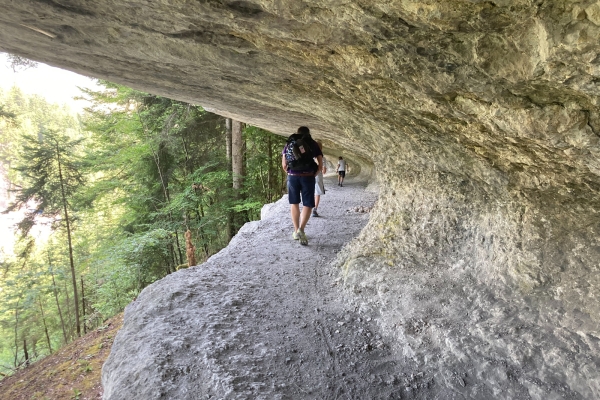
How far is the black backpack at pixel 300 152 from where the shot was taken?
16.5 feet

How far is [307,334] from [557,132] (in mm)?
2522

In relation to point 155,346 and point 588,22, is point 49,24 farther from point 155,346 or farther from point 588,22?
point 588,22

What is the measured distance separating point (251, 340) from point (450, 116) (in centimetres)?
253

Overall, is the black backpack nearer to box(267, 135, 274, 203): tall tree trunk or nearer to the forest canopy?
the forest canopy

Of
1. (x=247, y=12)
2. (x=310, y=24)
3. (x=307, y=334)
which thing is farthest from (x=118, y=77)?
(x=307, y=334)

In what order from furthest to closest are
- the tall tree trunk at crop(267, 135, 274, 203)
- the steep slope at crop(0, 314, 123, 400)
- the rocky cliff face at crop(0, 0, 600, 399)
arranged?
the tall tree trunk at crop(267, 135, 274, 203) → the steep slope at crop(0, 314, 123, 400) → the rocky cliff face at crop(0, 0, 600, 399)

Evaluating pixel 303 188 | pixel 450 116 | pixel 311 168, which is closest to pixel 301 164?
pixel 311 168

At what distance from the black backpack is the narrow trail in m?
1.50

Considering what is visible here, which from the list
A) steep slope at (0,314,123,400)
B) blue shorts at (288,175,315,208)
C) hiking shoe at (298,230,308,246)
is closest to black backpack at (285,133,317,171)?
blue shorts at (288,175,315,208)

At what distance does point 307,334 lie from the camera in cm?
313

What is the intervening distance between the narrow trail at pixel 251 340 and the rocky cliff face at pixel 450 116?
38 centimetres

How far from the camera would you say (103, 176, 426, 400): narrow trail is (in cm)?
243

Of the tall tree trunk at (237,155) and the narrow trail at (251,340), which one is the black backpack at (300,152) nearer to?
the narrow trail at (251,340)

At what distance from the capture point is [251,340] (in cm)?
300
